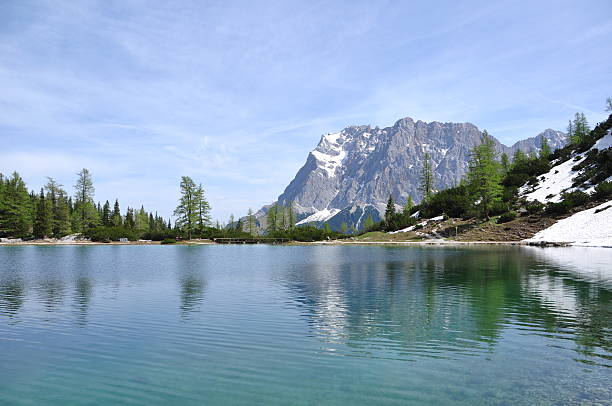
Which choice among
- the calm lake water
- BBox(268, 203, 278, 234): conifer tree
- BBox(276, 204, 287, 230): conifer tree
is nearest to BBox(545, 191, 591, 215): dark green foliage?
the calm lake water

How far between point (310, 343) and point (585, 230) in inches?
2436

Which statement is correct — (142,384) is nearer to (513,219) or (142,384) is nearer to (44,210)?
(513,219)

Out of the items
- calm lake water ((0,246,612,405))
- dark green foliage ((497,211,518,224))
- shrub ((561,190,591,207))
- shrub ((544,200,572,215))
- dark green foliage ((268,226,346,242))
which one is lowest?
calm lake water ((0,246,612,405))

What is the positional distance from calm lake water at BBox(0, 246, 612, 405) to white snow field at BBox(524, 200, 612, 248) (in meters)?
36.4

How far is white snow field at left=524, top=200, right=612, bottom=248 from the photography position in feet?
176

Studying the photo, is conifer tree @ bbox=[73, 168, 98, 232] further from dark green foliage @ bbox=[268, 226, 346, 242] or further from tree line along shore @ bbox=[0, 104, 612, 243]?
dark green foliage @ bbox=[268, 226, 346, 242]

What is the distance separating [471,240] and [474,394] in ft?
227

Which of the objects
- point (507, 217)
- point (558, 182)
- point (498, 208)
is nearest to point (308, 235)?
point (498, 208)

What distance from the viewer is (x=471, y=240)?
71438mm

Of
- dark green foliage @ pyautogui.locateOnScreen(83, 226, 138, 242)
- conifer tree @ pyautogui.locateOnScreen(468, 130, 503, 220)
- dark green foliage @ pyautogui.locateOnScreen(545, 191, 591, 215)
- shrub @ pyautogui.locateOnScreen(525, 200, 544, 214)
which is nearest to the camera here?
dark green foliage @ pyautogui.locateOnScreen(545, 191, 591, 215)

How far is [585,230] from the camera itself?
5747cm

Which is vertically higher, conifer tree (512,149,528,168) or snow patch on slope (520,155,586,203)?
conifer tree (512,149,528,168)

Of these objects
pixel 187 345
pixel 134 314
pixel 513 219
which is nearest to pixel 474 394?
pixel 187 345

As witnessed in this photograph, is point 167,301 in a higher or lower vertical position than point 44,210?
lower
